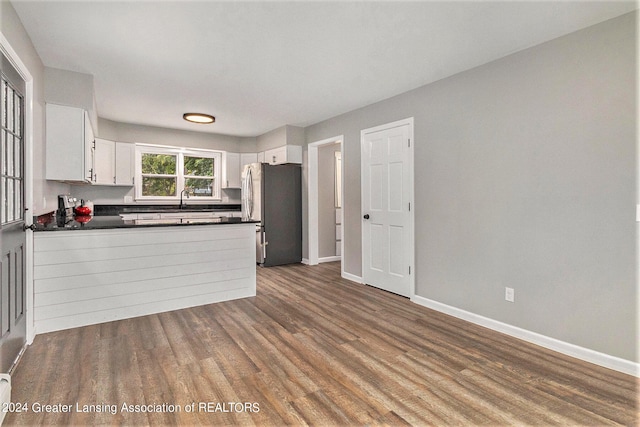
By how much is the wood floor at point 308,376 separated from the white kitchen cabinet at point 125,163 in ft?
10.8

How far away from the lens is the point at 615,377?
2182 mm

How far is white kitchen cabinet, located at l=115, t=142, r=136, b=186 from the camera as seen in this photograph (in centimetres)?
559

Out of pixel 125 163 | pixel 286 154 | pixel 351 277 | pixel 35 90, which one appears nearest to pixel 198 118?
pixel 286 154

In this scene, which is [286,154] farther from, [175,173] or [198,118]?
[175,173]

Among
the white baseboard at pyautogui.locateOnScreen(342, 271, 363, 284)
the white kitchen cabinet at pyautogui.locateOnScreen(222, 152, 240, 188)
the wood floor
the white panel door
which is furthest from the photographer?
the white kitchen cabinet at pyautogui.locateOnScreen(222, 152, 240, 188)

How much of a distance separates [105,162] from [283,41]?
417 cm

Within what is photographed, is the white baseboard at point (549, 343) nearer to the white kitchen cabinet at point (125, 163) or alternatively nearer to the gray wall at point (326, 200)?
the gray wall at point (326, 200)

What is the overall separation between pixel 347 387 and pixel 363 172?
118 inches

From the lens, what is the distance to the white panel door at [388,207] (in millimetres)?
3898

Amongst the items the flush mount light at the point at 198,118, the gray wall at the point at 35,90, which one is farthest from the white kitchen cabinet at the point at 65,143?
the flush mount light at the point at 198,118

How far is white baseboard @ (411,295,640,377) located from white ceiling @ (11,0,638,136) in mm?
2350

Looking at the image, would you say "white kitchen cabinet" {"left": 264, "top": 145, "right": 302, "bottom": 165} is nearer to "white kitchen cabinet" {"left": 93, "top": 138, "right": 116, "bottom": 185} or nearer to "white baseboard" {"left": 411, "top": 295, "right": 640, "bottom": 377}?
"white kitchen cabinet" {"left": 93, "top": 138, "right": 116, "bottom": 185}

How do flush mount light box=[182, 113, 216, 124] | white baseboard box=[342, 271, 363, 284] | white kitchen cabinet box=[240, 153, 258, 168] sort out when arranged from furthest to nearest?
white kitchen cabinet box=[240, 153, 258, 168] < flush mount light box=[182, 113, 216, 124] < white baseboard box=[342, 271, 363, 284]

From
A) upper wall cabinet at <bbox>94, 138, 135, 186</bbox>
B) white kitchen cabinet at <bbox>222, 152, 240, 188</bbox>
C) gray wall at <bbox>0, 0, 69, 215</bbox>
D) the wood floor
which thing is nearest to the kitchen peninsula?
the wood floor
